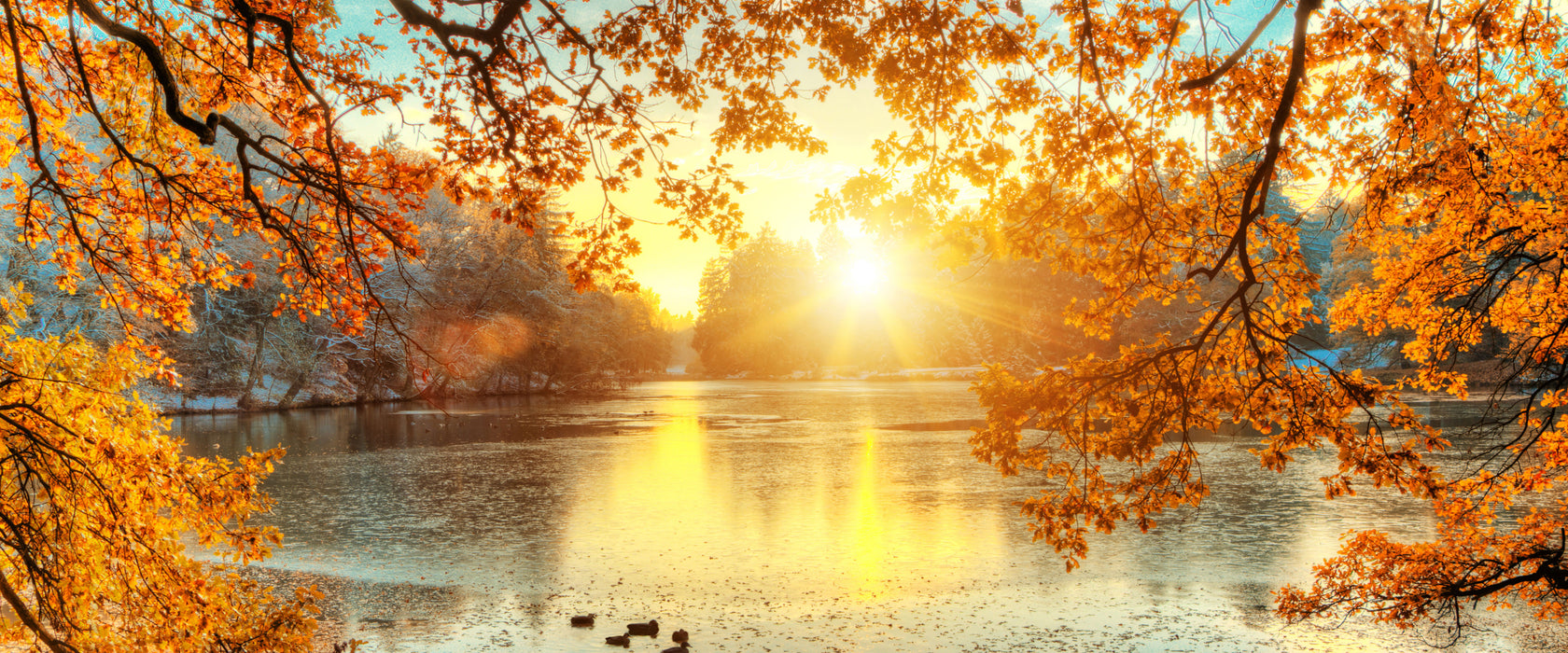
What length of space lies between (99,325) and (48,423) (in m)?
23.7

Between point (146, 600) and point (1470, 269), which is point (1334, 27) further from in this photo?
point (146, 600)

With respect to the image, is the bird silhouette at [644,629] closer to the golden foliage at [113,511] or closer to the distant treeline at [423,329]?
the golden foliage at [113,511]

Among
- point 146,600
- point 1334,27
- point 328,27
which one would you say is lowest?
point 146,600

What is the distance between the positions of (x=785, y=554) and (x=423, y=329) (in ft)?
115

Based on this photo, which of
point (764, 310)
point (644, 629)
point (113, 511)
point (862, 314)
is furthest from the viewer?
point (862, 314)

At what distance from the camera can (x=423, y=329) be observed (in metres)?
42.3

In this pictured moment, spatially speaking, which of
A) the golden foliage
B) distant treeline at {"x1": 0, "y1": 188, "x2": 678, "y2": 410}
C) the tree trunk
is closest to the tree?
distant treeline at {"x1": 0, "y1": 188, "x2": 678, "y2": 410}

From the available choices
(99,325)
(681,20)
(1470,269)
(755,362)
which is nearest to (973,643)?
(1470,269)

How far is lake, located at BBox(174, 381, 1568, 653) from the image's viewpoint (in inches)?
340

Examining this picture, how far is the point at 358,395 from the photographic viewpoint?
43.8 meters

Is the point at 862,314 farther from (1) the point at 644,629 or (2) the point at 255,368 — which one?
(1) the point at 644,629

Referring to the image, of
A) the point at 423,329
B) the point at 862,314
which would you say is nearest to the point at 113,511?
the point at 423,329

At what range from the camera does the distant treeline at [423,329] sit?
30516 mm

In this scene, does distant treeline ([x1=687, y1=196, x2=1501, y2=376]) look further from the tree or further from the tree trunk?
the tree trunk
